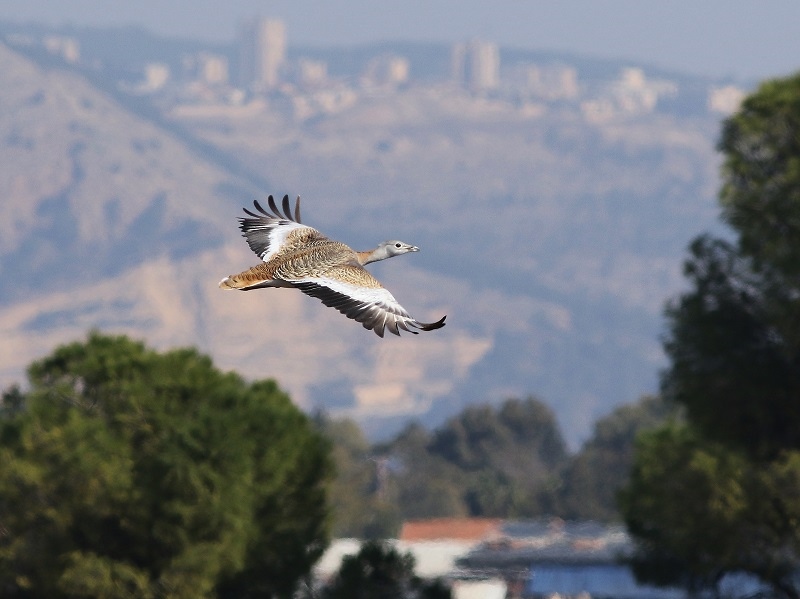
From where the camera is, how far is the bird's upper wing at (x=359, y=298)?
13156 millimetres

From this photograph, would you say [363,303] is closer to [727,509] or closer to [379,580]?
[727,509]

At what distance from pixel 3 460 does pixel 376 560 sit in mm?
6795

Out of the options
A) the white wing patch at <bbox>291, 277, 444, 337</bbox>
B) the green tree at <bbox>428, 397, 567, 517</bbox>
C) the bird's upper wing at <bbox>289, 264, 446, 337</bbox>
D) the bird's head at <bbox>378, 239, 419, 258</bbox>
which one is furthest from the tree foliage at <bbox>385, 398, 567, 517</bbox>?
the white wing patch at <bbox>291, 277, 444, 337</bbox>

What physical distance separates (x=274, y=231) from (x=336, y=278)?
344cm

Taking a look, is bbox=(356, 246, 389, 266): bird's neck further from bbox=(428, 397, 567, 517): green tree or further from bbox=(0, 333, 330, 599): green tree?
bbox=(428, 397, 567, 517): green tree

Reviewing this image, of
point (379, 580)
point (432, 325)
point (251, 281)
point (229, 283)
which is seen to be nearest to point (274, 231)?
point (229, 283)

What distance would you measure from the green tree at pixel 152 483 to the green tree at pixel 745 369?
661 centimetres

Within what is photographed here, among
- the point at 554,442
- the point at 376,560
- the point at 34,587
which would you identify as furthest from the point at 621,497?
the point at 554,442

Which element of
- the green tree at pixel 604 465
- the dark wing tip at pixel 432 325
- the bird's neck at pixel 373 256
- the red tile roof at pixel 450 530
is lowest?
the dark wing tip at pixel 432 325

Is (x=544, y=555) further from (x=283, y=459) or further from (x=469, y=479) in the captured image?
(x=469, y=479)

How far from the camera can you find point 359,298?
44.3ft

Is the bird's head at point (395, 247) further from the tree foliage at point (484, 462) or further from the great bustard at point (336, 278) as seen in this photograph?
the tree foliage at point (484, 462)

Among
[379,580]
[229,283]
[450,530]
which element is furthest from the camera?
[450,530]

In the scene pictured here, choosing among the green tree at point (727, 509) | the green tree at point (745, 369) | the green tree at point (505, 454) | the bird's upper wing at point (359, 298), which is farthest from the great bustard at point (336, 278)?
the green tree at point (505, 454)
